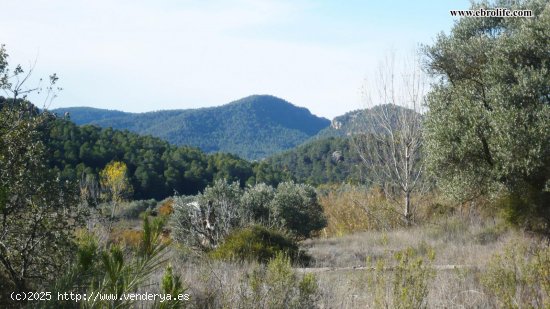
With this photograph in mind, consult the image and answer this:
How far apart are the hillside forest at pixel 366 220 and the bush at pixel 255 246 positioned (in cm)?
4

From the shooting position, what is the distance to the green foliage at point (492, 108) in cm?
885

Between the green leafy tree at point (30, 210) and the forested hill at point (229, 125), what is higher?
the forested hill at point (229, 125)

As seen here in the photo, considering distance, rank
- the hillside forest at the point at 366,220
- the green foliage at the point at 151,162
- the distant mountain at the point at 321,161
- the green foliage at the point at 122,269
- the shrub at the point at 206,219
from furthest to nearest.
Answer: the distant mountain at the point at 321,161
the green foliage at the point at 151,162
the shrub at the point at 206,219
the hillside forest at the point at 366,220
the green foliage at the point at 122,269

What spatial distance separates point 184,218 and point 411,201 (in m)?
8.07

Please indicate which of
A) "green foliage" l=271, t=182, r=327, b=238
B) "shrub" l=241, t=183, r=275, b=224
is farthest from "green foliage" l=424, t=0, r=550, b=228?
"shrub" l=241, t=183, r=275, b=224

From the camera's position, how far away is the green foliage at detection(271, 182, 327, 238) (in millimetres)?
15242

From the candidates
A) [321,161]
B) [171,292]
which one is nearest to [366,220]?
[171,292]

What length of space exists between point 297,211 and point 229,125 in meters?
148

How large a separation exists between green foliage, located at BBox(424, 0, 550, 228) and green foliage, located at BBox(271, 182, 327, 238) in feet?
17.5

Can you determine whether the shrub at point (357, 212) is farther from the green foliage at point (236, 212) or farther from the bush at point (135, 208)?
the bush at point (135, 208)

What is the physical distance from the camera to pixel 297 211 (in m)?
15.6

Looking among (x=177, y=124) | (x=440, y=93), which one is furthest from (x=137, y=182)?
(x=177, y=124)

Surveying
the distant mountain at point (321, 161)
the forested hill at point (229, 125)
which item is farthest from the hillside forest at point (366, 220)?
the forested hill at point (229, 125)

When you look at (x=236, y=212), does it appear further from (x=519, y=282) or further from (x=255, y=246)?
(x=519, y=282)
